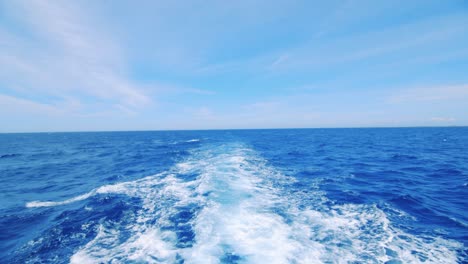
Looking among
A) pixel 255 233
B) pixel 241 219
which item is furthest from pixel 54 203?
pixel 255 233

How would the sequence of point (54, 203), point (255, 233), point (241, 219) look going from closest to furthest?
point (255, 233)
point (241, 219)
point (54, 203)

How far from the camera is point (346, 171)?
15977 millimetres

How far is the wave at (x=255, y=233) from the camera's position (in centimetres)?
592

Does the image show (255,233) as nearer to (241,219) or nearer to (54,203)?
(241,219)

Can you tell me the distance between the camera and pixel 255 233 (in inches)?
284

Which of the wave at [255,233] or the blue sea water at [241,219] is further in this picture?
the blue sea water at [241,219]

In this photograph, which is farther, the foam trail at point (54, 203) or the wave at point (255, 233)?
the foam trail at point (54, 203)

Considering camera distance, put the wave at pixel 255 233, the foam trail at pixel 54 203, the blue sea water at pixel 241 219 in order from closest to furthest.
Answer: the wave at pixel 255 233, the blue sea water at pixel 241 219, the foam trail at pixel 54 203

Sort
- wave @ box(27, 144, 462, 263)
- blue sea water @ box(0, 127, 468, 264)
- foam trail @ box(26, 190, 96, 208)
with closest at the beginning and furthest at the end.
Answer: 1. wave @ box(27, 144, 462, 263)
2. blue sea water @ box(0, 127, 468, 264)
3. foam trail @ box(26, 190, 96, 208)

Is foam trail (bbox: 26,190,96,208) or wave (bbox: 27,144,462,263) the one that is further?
foam trail (bbox: 26,190,96,208)

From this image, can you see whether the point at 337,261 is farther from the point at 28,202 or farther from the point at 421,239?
the point at 28,202

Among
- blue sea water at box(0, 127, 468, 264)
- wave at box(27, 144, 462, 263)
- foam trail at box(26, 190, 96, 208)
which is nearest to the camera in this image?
wave at box(27, 144, 462, 263)

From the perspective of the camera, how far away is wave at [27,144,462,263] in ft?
19.4

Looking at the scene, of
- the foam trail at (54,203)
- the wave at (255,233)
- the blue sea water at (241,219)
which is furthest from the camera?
the foam trail at (54,203)
